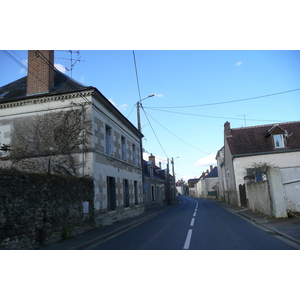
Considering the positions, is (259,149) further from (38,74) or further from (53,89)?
(38,74)

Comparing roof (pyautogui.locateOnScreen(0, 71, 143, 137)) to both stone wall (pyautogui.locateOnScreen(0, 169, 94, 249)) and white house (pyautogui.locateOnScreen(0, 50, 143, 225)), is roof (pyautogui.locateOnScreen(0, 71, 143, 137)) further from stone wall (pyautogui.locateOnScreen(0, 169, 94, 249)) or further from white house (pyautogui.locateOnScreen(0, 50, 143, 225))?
stone wall (pyautogui.locateOnScreen(0, 169, 94, 249))

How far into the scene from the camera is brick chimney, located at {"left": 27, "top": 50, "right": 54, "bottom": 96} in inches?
500

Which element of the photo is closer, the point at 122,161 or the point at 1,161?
the point at 1,161

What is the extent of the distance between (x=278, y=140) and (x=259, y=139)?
65.1 inches

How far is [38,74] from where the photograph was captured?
1276 centimetres

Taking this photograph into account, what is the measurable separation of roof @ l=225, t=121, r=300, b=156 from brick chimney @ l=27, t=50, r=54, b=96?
54.1ft

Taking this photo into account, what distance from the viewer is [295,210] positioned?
11.0m

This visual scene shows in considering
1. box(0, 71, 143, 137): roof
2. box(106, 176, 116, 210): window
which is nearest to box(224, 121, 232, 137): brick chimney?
box(0, 71, 143, 137): roof

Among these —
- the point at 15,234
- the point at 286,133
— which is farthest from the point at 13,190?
the point at 286,133

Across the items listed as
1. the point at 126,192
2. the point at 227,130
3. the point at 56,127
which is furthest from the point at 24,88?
the point at 227,130

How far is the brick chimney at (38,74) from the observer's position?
1270 cm
